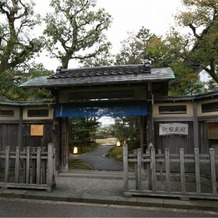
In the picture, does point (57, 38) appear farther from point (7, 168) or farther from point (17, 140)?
point (7, 168)

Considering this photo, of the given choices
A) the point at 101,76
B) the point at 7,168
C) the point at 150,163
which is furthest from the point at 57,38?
the point at 150,163

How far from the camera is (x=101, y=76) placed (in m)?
9.68

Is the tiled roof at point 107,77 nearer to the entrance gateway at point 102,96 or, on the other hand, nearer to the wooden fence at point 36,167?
the entrance gateway at point 102,96

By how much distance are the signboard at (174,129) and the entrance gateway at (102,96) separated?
0.68 m

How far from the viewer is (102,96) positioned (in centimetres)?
948

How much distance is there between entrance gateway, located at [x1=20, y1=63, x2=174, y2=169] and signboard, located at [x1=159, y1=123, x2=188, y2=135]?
676 millimetres

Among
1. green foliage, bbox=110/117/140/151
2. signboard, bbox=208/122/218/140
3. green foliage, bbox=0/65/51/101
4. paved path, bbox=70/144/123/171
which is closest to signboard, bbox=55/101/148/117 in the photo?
signboard, bbox=208/122/218/140

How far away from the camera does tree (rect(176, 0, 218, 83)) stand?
15016 millimetres

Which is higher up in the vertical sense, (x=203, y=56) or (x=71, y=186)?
(x=203, y=56)

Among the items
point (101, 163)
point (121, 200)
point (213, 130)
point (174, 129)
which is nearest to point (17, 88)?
point (101, 163)

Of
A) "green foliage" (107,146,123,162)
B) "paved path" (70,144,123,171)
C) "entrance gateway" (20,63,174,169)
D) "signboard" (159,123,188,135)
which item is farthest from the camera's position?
"green foliage" (107,146,123,162)

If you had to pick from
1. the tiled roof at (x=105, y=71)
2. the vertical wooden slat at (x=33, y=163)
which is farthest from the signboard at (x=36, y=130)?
the vertical wooden slat at (x=33, y=163)

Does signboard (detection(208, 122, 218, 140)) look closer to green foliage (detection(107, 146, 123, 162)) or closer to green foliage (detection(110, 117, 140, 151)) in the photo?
green foliage (detection(107, 146, 123, 162))

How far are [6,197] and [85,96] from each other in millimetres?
4670
